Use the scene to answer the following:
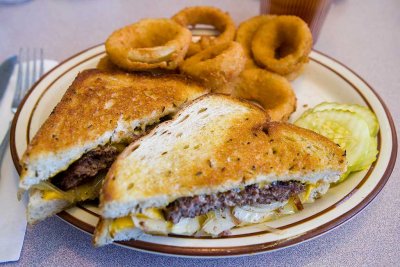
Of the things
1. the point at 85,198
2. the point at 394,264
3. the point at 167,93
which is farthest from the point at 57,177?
the point at 394,264

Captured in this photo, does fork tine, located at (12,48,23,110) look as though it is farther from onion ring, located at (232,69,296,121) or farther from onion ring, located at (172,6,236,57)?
onion ring, located at (232,69,296,121)

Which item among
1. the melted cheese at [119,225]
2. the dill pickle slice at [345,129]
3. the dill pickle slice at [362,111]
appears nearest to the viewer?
the melted cheese at [119,225]

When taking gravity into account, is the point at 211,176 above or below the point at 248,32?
below

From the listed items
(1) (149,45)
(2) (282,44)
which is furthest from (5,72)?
(2) (282,44)

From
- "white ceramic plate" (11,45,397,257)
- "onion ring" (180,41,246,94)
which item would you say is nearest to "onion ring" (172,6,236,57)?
"onion ring" (180,41,246,94)

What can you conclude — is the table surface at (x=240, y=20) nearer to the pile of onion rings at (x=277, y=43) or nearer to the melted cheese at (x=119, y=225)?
the melted cheese at (x=119, y=225)

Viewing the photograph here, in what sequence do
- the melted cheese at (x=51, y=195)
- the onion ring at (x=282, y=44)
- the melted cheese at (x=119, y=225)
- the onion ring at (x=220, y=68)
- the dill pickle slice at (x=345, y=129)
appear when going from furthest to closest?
the onion ring at (x=282, y=44) < the onion ring at (x=220, y=68) < the dill pickle slice at (x=345, y=129) < the melted cheese at (x=51, y=195) < the melted cheese at (x=119, y=225)

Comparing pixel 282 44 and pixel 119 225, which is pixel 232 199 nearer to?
→ pixel 119 225

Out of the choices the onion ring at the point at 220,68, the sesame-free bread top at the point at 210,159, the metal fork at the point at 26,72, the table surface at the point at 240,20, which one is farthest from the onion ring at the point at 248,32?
the metal fork at the point at 26,72

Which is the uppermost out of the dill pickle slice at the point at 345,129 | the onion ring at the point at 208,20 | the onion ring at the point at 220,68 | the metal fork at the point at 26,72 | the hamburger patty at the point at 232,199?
the onion ring at the point at 208,20
